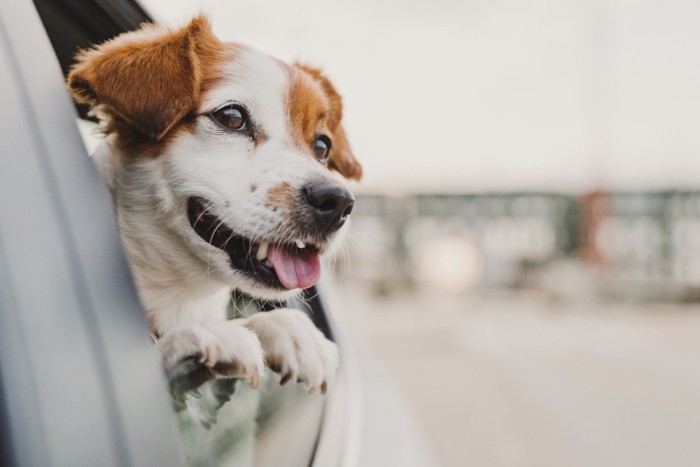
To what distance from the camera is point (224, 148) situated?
3.76 ft

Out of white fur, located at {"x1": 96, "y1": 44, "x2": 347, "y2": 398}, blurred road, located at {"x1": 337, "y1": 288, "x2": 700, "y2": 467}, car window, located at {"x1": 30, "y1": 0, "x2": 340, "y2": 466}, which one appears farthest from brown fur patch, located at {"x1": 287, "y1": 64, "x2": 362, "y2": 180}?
blurred road, located at {"x1": 337, "y1": 288, "x2": 700, "y2": 467}

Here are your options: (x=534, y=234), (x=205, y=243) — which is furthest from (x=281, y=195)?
(x=534, y=234)

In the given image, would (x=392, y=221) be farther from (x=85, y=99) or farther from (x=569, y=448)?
(x=569, y=448)

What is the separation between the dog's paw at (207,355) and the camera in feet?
2.85

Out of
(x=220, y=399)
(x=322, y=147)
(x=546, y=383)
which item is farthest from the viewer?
(x=546, y=383)

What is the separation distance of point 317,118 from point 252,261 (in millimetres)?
396

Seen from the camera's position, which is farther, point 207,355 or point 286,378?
point 286,378

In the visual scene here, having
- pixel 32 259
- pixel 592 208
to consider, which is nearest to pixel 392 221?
pixel 32 259

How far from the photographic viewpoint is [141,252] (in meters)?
0.96

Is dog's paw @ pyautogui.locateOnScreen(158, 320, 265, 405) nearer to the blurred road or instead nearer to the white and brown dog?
the white and brown dog

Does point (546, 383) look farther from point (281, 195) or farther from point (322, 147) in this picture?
point (281, 195)

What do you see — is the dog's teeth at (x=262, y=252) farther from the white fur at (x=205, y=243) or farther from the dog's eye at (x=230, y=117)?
the dog's eye at (x=230, y=117)

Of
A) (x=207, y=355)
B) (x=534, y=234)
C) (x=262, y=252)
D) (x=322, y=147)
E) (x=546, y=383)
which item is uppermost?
(x=322, y=147)

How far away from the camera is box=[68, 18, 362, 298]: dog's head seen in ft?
3.21
